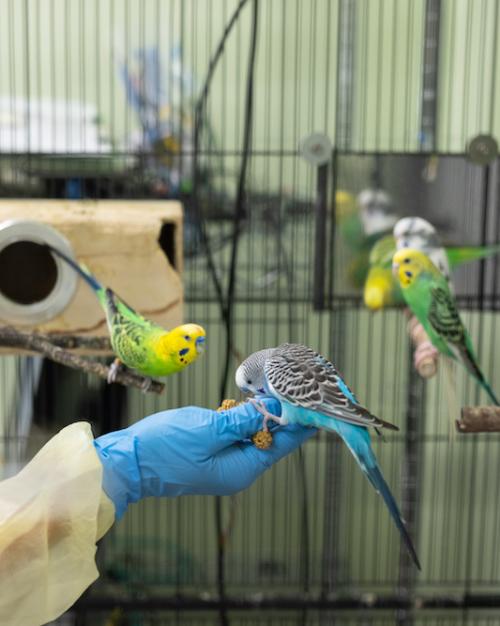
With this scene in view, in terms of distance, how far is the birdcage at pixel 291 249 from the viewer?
1532mm

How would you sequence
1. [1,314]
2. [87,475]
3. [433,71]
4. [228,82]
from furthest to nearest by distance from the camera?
[228,82] < [433,71] < [1,314] < [87,475]

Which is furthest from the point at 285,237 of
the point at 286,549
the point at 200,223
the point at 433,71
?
the point at 286,549

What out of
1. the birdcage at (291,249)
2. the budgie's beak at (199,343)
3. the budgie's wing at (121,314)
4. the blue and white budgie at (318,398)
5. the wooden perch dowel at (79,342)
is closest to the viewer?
the blue and white budgie at (318,398)

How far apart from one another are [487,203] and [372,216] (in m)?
0.22

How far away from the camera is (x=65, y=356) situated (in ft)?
3.38

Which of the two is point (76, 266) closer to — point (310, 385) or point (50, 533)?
point (50, 533)

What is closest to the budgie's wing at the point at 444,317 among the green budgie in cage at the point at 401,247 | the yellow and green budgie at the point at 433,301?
the yellow and green budgie at the point at 433,301

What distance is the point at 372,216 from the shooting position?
Answer: 4.87 feet

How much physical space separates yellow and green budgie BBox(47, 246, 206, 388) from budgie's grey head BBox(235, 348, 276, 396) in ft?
0.50

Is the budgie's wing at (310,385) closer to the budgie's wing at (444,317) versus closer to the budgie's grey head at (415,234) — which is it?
the budgie's wing at (444,317)

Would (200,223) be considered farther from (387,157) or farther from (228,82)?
(228,82)

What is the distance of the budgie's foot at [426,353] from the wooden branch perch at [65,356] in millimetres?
505

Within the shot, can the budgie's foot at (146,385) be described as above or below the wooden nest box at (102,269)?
below

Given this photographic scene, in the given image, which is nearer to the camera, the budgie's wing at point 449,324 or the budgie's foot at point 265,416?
the budgie's foot at point 265,416
